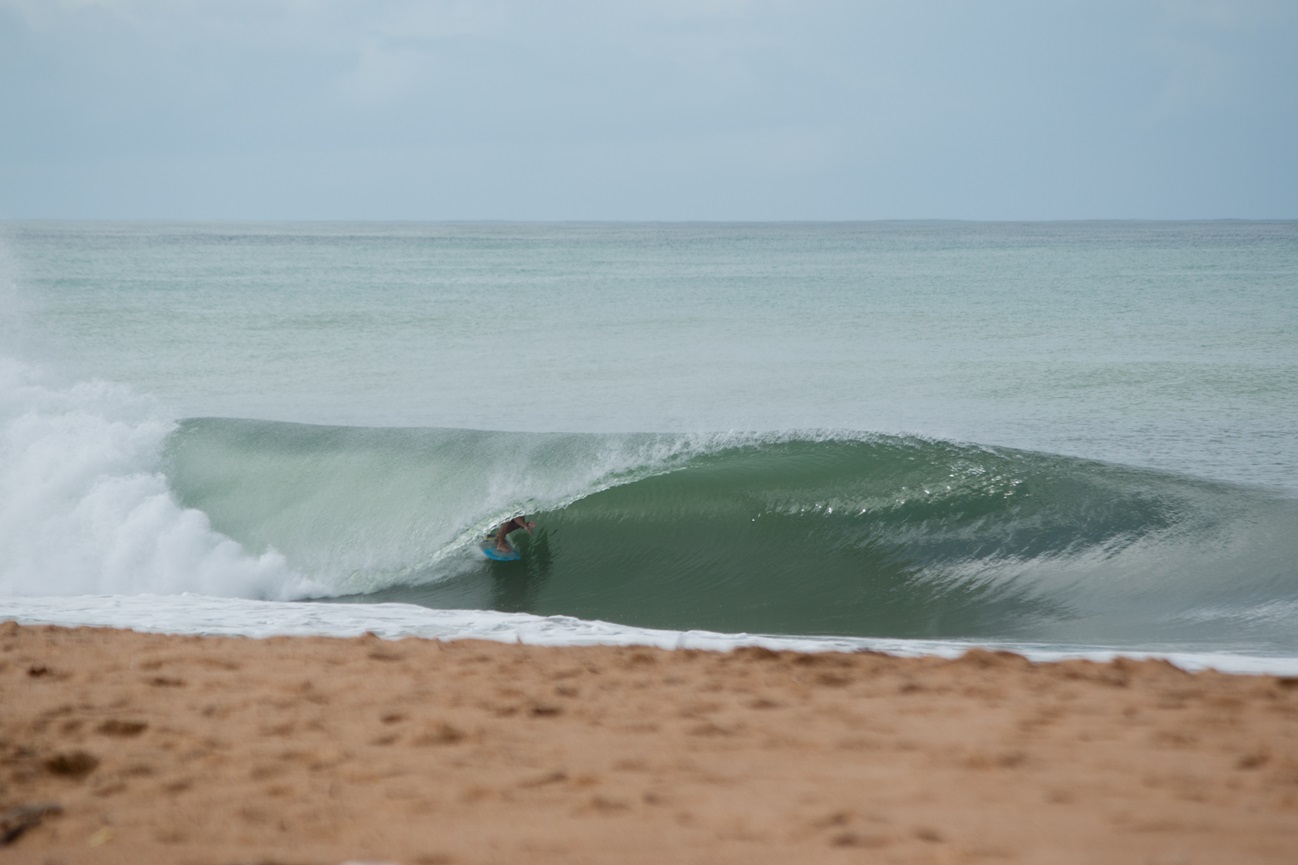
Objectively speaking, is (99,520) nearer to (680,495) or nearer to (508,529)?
(508,529)

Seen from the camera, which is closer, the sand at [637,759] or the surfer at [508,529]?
the sand at [637,759]

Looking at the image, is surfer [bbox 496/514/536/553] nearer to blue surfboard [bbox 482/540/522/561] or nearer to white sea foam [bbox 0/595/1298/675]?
blue surfboard [bbox 482/540/522/561]

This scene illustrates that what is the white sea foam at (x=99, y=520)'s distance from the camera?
27.5 ft

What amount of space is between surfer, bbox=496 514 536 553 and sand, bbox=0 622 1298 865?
144 inches

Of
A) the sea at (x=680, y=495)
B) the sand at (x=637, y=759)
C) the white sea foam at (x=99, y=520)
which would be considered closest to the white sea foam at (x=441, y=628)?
the sea at (x=680, y=495)

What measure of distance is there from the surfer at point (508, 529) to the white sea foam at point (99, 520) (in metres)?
1.61

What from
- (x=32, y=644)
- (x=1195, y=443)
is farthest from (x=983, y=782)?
(x=1195, y=443)

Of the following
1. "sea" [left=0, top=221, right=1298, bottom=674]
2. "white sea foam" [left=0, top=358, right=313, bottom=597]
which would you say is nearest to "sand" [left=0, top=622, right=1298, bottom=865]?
"sea" [left=0, top=221, right=1298, bottom=674]

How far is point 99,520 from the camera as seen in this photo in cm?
909

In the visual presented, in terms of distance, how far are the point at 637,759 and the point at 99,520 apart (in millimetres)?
7385

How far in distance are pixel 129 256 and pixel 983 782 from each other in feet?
204

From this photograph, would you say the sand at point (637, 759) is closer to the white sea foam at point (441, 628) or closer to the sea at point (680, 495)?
the white sea foam at point (441, 628)

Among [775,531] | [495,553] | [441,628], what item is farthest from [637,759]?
[775,531]

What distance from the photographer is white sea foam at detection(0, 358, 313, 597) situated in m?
8.38
